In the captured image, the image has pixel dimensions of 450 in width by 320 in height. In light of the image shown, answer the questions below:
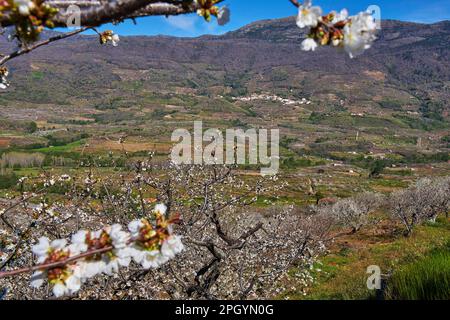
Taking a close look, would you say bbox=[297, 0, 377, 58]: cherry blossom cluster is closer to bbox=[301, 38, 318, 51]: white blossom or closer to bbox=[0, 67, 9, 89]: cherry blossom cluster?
bbox=[301, 38, 318, 51]: white blossom

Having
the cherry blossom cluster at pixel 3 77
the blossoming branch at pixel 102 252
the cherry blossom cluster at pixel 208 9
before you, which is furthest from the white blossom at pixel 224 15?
the cherry blossom cluster at pixel 3 77

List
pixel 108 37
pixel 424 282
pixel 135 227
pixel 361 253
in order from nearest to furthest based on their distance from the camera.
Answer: pixel 135 227 → pixel 108 37 → pixel 424 282 → pixel 361 253

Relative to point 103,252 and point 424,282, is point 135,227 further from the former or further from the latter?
point 424,282

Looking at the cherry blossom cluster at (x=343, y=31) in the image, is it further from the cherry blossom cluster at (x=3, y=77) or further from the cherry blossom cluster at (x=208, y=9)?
the cherry blossom cluster at (x=3, y=77)

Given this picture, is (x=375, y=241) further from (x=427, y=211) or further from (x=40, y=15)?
(x=40, y=15)

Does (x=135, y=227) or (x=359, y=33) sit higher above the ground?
(x=359, y=33)

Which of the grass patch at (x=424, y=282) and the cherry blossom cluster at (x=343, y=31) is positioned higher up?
the cherry blossom cluster at (x=343, y=31)

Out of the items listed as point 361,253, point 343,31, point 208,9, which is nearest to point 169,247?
point 208,9
